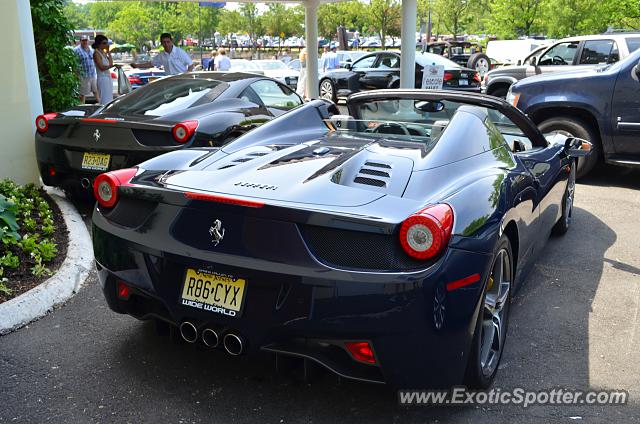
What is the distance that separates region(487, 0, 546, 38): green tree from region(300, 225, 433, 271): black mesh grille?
3716cm

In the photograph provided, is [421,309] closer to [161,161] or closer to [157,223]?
[157,223]

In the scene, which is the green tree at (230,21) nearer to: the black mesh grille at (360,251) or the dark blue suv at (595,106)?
the dark blue suv at (595,106)

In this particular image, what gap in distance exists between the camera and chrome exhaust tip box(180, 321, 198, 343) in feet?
9.39

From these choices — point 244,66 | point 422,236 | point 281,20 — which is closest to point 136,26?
point 281,20

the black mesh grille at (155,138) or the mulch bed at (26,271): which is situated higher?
the black mesh grille at (155,138)

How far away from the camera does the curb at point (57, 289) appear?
3.81 metres

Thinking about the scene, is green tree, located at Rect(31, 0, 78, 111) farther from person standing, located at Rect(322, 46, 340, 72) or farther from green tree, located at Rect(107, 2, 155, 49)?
green tree, located at Rect(107, 2, 155, 49)

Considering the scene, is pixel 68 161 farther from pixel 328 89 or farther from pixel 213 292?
pixel 328 89

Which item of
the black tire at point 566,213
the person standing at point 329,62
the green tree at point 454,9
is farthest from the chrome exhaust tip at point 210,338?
the green tree at point 454,9

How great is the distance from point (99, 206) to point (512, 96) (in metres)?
→ 6.69

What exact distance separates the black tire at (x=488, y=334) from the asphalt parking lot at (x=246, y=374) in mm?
136

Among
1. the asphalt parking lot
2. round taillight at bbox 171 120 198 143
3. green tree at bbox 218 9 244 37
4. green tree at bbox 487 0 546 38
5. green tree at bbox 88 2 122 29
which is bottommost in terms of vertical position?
the asphalt parking lot

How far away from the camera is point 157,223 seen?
2.96 meters

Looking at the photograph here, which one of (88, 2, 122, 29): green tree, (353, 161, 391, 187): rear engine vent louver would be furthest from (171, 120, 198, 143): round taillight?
(88, 2, 122, 29): green tree
